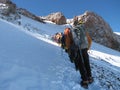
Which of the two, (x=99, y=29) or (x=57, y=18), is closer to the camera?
(x=99, y=29)

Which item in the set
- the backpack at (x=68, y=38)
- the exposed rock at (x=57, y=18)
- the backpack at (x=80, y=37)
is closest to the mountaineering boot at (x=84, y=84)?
the backpack at (x=80, y=37)

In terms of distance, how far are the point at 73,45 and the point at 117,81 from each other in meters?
2.96

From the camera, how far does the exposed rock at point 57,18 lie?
128ft

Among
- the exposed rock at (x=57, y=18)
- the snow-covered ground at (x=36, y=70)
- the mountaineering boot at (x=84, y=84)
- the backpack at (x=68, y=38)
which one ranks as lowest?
the mountaineering boot at (x=84, y=84)

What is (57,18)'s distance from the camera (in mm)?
39188

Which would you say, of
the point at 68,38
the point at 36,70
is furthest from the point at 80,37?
the point at 36,70

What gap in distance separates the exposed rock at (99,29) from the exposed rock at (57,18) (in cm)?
252

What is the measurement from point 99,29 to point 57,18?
5894mm

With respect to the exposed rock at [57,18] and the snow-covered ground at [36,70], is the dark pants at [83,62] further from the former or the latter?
the exposed rock at [57,18]

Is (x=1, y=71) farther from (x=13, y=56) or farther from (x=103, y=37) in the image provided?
(x=103, y=37)

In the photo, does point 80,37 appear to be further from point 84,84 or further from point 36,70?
point 36,70

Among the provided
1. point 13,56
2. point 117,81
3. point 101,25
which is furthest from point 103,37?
point 13,56

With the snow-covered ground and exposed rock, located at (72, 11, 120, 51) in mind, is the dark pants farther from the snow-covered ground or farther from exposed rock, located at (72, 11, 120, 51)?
exposed rock, located at (72, 11, 120, 51)

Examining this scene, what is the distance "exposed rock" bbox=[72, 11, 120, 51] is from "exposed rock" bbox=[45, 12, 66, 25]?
99.1 inches
